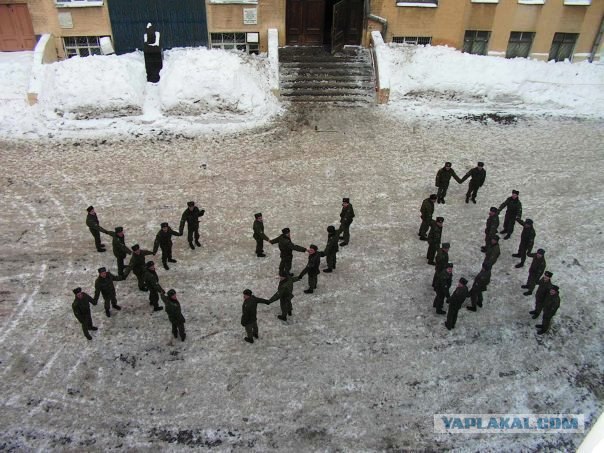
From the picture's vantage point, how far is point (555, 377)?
10086mm

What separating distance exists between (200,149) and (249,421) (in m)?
9.69

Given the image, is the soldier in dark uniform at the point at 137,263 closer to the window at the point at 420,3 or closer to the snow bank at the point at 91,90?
the snow bank at the point at 91,90

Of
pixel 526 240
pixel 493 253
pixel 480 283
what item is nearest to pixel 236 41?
pixel 526 240

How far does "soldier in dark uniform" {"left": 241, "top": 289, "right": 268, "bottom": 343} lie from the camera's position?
33.0ft

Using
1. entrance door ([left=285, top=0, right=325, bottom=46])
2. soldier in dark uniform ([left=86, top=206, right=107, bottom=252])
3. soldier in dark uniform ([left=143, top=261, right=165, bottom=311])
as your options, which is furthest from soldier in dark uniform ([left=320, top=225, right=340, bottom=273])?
entrance door ([left=285, top=0, right=325, bottom=46])

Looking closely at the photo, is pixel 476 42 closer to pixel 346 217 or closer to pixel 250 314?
pixel 346 217

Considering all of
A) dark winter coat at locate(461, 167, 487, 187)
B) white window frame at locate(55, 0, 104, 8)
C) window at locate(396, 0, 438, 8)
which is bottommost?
dark winter coat at locate(461, 167, 487, 187)

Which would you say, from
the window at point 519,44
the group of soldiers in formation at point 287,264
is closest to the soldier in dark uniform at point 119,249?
the group of soldiers in formation at point 287,264

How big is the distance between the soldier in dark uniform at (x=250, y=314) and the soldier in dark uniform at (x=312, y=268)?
1.32 m

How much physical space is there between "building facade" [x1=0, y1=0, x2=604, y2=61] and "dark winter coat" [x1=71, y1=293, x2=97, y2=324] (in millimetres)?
12875

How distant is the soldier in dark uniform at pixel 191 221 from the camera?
1249 centimetres

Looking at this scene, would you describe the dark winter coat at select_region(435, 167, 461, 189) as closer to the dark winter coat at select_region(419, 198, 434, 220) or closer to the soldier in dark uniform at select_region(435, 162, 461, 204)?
the soldier in dark uniform at select_region(435, 162, 461, 204)

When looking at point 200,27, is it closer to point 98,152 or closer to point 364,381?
point 98,152

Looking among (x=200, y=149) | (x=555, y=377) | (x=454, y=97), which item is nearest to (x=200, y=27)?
(x=200, y=149)
